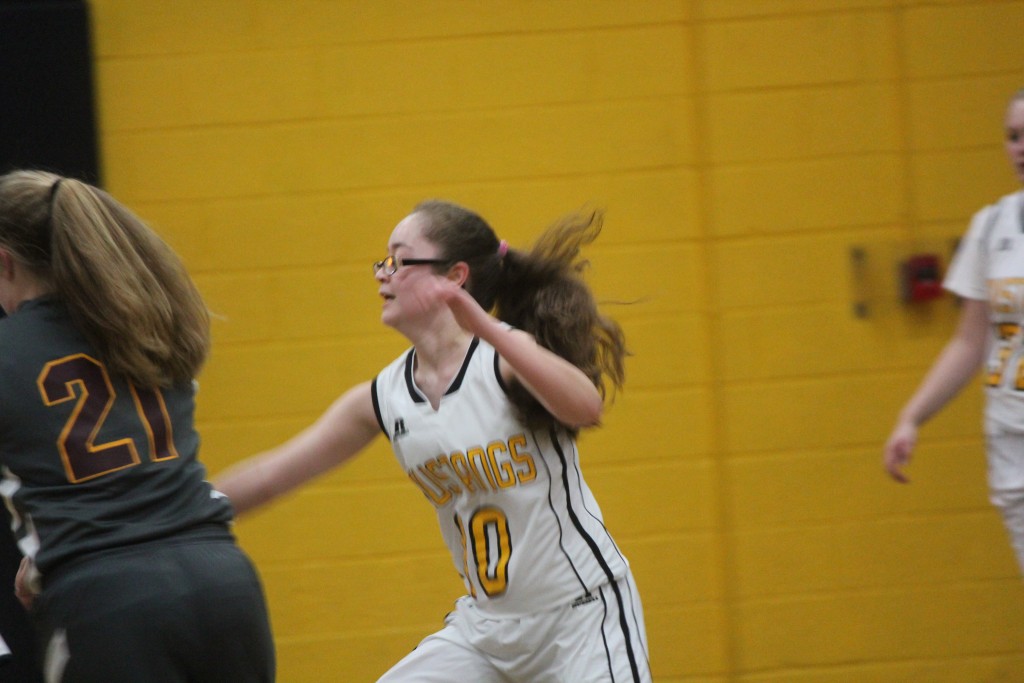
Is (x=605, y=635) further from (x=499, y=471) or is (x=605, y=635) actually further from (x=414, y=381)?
(x=414, y=381)

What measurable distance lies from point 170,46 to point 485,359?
2.11m

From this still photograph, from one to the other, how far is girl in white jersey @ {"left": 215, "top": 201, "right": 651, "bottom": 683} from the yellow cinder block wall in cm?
144

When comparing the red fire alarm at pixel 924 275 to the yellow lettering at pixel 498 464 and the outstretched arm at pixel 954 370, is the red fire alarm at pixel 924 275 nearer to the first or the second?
the outstretched arm at pixel 954 370

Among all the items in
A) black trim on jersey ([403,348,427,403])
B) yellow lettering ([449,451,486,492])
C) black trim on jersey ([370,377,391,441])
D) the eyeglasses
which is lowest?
yellow lettering ([449,451,486,492])

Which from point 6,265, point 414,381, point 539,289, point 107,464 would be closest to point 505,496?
point 414,381

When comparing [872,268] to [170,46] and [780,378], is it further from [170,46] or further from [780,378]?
[170,46]

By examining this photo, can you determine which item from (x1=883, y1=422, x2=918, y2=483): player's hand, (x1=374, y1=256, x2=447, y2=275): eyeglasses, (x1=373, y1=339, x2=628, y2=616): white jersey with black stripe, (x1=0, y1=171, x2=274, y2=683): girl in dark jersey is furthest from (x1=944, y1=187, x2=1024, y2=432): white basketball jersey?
(x1=0, y1=171, x2=274, y2=683): girl in dark jersey

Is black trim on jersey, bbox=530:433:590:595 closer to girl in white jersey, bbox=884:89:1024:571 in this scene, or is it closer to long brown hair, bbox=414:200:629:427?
long brown hair, bbox=414:200:629:427

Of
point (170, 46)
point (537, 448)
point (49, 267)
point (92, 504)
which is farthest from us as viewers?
point (170, 46)

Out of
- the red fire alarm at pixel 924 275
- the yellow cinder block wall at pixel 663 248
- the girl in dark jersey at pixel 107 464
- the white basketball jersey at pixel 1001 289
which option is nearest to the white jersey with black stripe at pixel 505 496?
the girl in dark jersey at pixel 107 464

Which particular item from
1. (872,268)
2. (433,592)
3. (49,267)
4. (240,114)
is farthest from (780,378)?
(49,267)

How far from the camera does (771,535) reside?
4.68 meters

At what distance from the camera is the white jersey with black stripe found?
2.96 m

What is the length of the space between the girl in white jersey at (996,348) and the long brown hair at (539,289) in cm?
99
